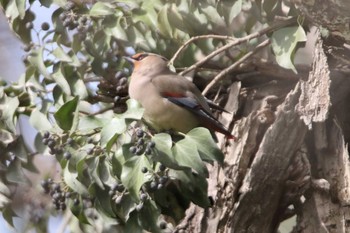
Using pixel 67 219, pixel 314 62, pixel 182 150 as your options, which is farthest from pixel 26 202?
pixel 314 62

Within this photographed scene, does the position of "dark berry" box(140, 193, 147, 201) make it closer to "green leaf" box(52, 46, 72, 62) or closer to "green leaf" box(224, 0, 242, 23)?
"green leaf" box(52, 46, 72, 62)

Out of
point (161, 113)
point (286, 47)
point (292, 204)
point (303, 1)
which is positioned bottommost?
point (292, 204)

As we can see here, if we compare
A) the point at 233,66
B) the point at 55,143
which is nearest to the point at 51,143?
the point at 55,143

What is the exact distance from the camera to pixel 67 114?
4.46 metres

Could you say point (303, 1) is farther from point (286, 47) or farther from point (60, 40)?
point (60, 40)

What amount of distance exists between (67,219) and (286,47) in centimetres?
160

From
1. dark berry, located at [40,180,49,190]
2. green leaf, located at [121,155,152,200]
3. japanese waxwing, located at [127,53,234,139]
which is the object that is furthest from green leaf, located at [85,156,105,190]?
japanese waxwing, located at [127,53,234,139]

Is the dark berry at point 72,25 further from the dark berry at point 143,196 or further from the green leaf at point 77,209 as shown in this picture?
the dark berry at point 143,196

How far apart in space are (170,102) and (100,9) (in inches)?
25.5

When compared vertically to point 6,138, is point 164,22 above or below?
above

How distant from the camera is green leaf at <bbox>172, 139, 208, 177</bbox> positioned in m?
3.99

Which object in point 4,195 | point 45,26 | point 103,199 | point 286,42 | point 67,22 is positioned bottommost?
point 4,195

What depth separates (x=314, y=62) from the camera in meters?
4.60

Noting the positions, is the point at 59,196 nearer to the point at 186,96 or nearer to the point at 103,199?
the point at 103,199
